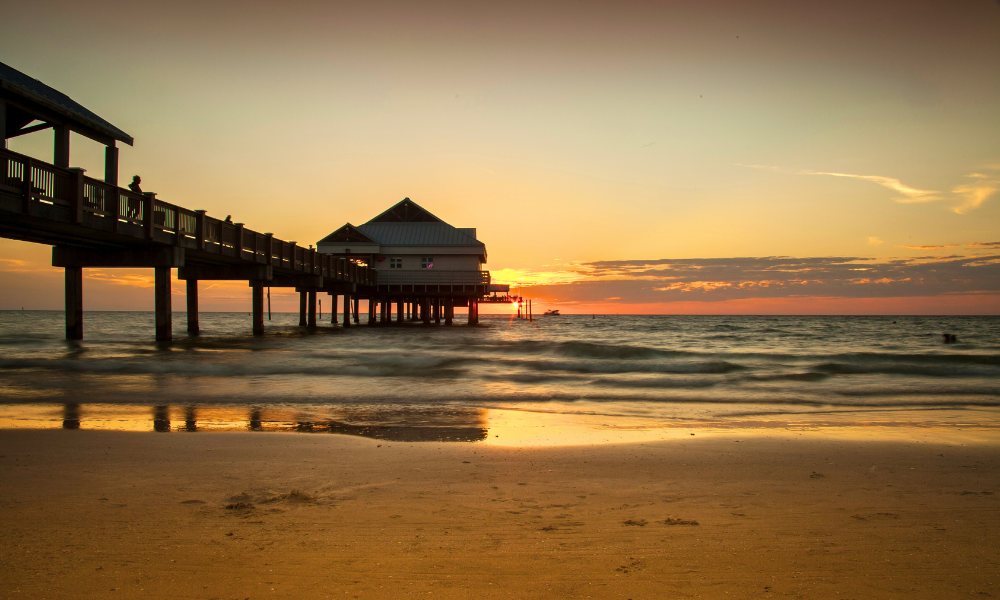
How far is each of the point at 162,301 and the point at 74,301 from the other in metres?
4.00

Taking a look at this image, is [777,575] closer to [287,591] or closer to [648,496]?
[648,496]

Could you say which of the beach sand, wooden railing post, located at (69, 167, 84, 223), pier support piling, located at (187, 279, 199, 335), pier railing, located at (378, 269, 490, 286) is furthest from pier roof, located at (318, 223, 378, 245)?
the beach sand

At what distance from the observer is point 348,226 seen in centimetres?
5394

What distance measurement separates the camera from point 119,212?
62.4 ft

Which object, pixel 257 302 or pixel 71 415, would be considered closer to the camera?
pixel 71 415

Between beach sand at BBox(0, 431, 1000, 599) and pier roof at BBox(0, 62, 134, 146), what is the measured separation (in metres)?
16.9

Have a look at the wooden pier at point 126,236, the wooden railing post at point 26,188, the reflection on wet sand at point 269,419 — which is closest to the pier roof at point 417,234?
the wooden pier at point 126,236

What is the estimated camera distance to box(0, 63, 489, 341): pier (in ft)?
52.1

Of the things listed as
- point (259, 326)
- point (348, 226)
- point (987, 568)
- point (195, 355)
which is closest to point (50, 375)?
point (195, 355)

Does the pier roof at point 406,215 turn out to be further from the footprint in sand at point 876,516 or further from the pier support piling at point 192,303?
the footprint in sand at point 876,516

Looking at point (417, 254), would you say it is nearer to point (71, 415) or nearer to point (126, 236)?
point (126, 236)

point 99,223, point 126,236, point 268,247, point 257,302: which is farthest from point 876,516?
point 257,302

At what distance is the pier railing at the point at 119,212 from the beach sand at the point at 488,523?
1094cm

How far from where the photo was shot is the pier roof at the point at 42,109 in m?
19.1
